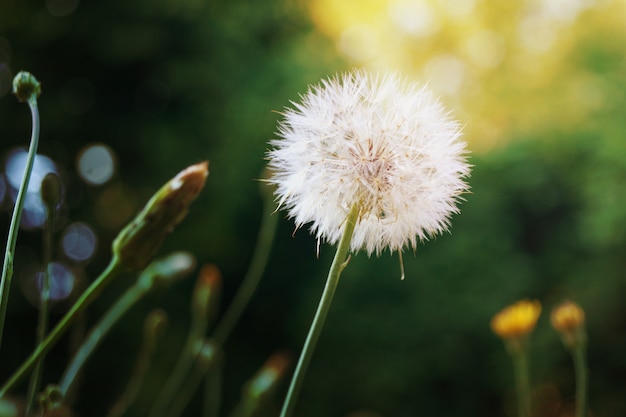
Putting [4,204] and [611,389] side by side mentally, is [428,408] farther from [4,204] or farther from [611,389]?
[4,204]

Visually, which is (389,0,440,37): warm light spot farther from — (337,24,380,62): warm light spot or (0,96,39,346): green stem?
(0,96,39,346): green stem

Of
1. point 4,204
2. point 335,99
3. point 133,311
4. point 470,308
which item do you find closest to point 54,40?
point 4,204

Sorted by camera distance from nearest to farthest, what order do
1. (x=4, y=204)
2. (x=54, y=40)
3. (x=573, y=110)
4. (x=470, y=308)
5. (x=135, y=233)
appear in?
1. (x=135, y=233)
2. (x=4, y=204)
3. (x=54, y=40)
4. (x=470, y=308)
5. (x=573, y=110)

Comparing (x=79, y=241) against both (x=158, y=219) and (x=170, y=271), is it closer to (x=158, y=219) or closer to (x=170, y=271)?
(x=170, y=271)

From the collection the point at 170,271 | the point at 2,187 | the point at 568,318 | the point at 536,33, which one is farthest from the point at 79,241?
the point at 536,33

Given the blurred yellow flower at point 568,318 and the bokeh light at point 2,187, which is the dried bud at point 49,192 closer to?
the blurred yellow flower at point 568,318
